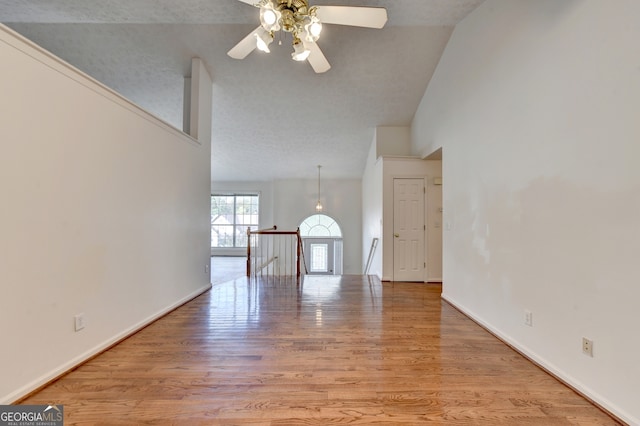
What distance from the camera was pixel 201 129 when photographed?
14.3 ft

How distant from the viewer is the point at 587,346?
74.0 inches

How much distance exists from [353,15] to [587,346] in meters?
2.93

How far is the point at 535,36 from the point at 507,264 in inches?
80.5

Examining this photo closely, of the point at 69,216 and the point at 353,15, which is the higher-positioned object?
the point at 353,15

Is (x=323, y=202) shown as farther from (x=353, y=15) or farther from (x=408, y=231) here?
(x=353, y=15)

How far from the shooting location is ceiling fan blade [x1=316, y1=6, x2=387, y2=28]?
2.10 m

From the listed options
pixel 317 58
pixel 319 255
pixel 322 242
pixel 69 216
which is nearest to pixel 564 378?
pixel 317 58

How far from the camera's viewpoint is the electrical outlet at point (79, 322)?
219cm

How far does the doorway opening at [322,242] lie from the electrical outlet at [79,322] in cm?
723

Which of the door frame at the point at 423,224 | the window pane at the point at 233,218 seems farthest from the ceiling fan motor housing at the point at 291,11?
the window pane at the point at 233,218

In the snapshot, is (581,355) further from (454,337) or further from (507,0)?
(507,0)

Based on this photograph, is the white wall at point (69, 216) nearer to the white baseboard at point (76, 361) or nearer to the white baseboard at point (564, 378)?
the white baseboard at point (76, 361)

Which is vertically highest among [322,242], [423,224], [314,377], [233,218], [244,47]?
[244,47]

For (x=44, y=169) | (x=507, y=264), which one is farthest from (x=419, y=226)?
(x=44, y=169)
